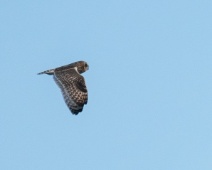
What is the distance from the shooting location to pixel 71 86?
49188 millimetres

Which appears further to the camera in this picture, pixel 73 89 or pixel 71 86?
pixel 71 86

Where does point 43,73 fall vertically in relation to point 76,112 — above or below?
above

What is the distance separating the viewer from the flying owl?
4812cm

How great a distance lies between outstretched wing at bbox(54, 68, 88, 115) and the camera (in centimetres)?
4806

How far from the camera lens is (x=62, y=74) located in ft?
166

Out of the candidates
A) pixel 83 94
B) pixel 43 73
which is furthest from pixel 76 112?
pixel 43 73

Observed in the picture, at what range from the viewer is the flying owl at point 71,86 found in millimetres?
48125

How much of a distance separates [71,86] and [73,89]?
0.31 m

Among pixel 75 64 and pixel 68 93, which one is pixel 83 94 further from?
pixel 75 64

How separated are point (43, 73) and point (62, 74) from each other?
1758 mm

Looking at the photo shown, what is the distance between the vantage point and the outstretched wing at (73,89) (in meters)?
48.1

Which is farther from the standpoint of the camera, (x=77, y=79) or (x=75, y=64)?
(x=75, y=64)

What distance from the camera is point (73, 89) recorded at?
49.0 m

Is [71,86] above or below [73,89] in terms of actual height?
above
